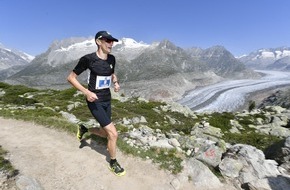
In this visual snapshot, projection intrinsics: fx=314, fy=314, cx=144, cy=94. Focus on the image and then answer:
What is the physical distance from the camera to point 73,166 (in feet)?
36.0

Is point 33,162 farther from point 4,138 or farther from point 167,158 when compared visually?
point 167,158

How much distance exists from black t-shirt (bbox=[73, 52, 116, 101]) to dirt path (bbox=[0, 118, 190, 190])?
9.20 ft

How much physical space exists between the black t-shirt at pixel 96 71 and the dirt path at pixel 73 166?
280 cm

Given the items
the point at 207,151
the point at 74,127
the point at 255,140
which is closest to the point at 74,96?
the point at 255,140

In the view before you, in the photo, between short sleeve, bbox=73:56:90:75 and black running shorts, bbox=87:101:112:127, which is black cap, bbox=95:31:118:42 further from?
black running shorts, bbox=87:101:112:127

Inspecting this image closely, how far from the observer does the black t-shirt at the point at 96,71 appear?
9305 millimetres

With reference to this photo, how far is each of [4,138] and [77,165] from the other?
16.4ft

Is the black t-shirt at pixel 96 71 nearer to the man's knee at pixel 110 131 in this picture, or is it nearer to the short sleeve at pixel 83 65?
the short sleeve at pixel 83 65

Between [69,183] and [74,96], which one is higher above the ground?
[69,183]

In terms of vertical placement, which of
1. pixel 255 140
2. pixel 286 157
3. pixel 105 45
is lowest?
pixel 255 140

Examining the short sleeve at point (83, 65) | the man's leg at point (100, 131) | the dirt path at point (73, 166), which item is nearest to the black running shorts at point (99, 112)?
the short sleeve at point (83, 65)

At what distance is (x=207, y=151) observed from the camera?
13461 mm

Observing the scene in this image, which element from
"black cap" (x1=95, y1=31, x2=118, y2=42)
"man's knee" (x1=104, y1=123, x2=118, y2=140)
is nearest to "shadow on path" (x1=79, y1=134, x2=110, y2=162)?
"man's knee" (x1=104, y1=123, x2=118, y2=140)

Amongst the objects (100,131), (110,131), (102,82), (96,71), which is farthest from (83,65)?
(100,131)
